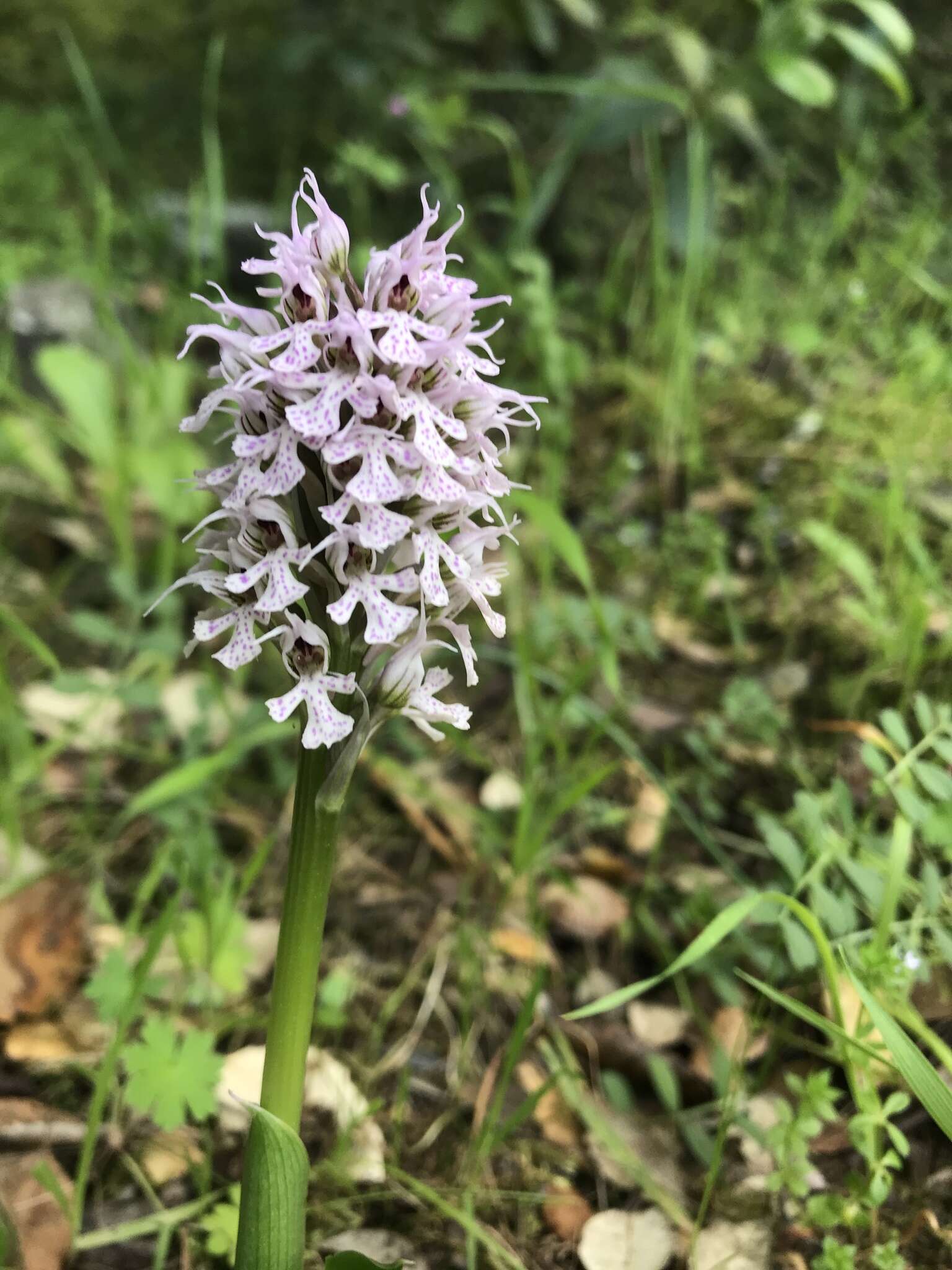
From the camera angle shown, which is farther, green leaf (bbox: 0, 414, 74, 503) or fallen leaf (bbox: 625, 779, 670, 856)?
green leaf (bbox: 0, 414, 74, 503)

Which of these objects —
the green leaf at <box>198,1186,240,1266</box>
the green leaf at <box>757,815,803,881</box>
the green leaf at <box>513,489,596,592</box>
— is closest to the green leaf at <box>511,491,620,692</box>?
the green leaf at <box>513,489,596,592</box>

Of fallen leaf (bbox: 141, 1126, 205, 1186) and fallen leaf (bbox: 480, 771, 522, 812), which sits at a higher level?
fallen leaf (bbox: 480, 771, 522, 812)

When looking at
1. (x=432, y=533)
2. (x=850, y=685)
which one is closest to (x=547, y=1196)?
(x=432, y=533)

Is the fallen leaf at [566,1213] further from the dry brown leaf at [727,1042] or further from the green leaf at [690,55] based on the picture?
the green leaf at [690,55]

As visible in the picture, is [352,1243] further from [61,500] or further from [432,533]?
[61,500]

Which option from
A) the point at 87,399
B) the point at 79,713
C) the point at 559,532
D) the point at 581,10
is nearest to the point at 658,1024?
the point at 559,532

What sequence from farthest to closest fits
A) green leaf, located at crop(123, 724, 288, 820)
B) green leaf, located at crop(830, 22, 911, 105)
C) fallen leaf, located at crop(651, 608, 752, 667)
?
green leaf, located at crop(830, 22, 911, 105)
fallen leaf, located at crop(651, 608, 752, 667)
green leaf, located at crop(123, 724, 288, 820)

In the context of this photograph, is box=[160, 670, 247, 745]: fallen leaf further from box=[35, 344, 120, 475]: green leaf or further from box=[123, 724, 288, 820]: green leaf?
box=[35, 344, 120, 475]: green leaf

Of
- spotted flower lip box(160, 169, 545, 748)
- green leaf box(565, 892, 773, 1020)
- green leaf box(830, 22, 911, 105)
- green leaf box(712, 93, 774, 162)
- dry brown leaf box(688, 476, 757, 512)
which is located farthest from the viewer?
green leaf box(712, 93, 774, 162)
